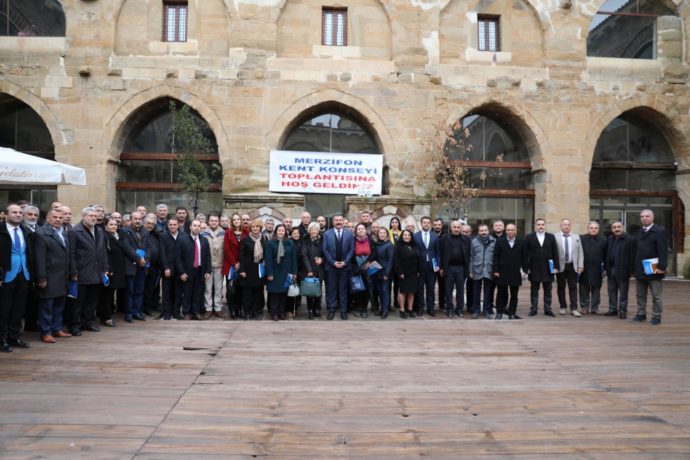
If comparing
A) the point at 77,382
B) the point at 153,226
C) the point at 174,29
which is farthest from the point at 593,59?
the point at 77,382

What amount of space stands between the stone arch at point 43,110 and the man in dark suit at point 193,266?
7782mm

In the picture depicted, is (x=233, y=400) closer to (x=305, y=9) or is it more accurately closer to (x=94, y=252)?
(x=94, y=252)

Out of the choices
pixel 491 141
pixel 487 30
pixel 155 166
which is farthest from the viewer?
pixel 491 141

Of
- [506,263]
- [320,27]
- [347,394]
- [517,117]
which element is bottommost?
[347,394]

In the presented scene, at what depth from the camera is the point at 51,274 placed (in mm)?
7281

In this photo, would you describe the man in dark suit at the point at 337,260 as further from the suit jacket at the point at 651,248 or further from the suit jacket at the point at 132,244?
the suit jacket at the point at 651,248

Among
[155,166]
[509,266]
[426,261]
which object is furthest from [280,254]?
[155,166]

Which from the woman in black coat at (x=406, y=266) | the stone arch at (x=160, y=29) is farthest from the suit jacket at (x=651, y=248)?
the stone arch at (x=160, y=29)

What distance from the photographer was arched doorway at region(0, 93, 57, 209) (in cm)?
1571

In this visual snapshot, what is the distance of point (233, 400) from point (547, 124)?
1401cm

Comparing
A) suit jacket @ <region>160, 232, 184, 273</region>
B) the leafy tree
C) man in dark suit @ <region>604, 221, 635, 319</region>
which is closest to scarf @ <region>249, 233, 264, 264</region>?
suit jacket @ <region>160, 232, 184, 273</region>

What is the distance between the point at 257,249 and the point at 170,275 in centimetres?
159

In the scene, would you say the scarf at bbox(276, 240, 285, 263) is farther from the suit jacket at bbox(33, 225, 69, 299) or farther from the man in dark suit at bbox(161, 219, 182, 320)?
the suit jacket at bbox(33, 225, 69, 299)

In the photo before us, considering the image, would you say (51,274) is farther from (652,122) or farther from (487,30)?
(652,122)
